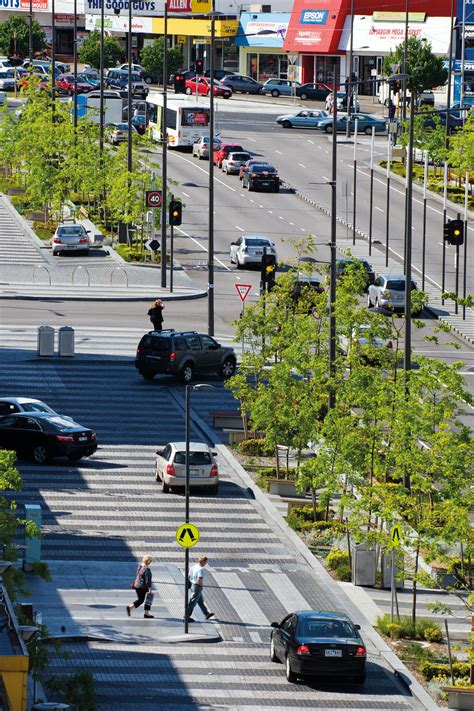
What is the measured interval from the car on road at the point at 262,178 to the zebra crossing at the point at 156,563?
135ft

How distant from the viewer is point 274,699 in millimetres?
32188

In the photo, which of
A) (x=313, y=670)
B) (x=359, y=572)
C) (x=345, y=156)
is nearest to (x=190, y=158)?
(x=345, y=156)

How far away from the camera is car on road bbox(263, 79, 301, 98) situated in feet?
455

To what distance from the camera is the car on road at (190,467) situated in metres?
45.6

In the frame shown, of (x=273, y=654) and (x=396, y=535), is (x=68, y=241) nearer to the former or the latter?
(x=396, y=535)

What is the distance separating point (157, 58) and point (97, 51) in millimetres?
6061

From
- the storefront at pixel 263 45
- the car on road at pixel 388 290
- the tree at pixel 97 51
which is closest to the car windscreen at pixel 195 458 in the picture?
the car on road at pixel 388 290

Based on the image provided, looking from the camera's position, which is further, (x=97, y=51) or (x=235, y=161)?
(x=97, y=51)

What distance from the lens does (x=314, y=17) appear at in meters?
137

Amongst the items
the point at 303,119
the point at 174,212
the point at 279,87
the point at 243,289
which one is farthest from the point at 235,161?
the point at 243,289

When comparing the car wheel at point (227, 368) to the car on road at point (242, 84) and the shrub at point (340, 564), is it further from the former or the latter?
the car on road at point (242, 84)

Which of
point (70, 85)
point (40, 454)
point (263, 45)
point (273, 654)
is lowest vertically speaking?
point (273, 654)

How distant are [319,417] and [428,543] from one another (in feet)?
44.1

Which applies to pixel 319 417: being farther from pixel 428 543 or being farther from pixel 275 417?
pixel 428 543
